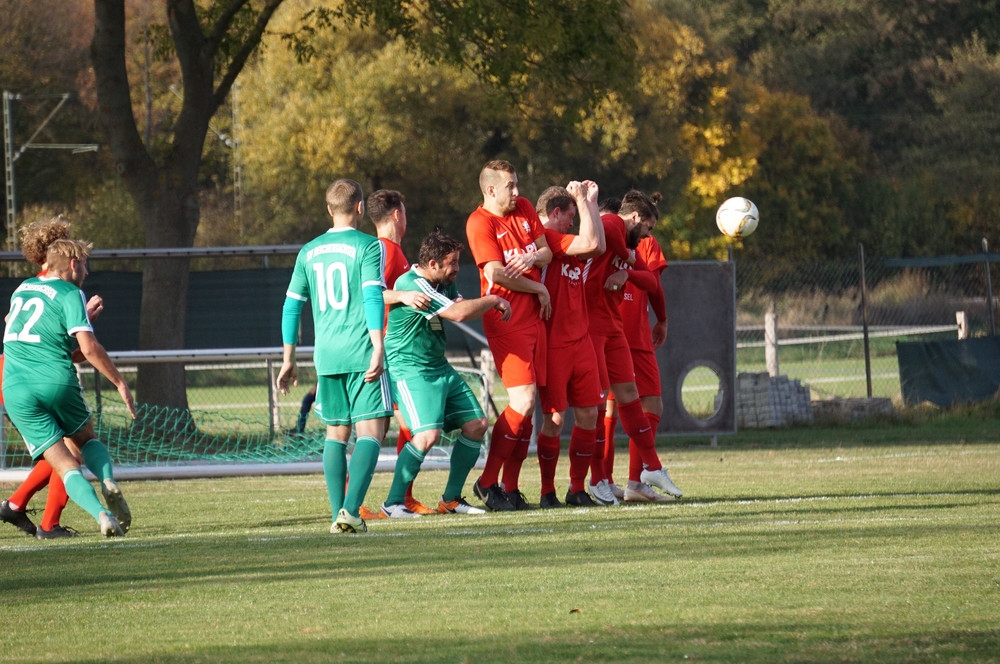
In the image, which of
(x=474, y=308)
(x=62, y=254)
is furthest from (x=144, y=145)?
(x=474, y=308)

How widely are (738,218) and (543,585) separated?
8331 millimetres

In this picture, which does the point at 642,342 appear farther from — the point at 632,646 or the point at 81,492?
the point at 632,646

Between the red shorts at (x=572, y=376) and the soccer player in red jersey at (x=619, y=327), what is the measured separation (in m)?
0.20

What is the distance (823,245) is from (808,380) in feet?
79.3

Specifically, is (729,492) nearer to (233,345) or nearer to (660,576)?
(660,576)

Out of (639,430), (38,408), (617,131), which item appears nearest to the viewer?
(38,408)

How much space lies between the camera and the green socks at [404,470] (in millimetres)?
8594

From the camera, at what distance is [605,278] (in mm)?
9375

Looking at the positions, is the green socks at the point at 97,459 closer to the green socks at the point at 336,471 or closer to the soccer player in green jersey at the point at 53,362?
the soccer player in green jersey at the point at 53,362

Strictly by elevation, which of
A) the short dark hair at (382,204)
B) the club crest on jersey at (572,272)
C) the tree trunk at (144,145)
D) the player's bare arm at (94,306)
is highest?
the tree trunk at (144,145)

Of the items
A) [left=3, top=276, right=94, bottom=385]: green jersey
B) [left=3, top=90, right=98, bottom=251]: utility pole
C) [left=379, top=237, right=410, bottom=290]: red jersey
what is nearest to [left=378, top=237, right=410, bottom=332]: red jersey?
[left=379, top=237, right=410, bottom=290]: red jersey

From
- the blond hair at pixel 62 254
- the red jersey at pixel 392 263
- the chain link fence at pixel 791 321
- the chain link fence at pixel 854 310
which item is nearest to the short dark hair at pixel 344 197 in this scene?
the red jersey at pixel 392 263

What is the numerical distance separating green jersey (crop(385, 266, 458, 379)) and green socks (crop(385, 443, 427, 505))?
47 centimetres

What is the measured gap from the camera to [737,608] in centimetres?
520
